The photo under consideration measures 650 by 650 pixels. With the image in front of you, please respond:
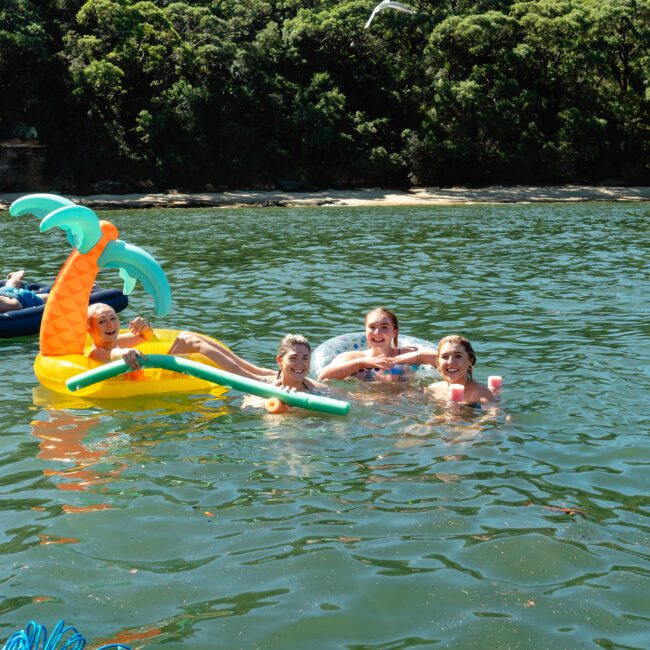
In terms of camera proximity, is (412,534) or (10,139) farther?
(10,139)


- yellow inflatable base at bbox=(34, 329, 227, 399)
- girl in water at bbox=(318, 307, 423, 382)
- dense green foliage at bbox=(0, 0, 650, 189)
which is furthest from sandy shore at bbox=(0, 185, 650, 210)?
girl in water at bbox=(318, 307, 423, 382)

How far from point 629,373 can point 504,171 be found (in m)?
37.5

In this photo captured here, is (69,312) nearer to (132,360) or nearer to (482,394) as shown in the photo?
(132,360)

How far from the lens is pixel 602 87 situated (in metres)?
45.1

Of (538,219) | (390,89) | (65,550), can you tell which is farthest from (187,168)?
(65,550)

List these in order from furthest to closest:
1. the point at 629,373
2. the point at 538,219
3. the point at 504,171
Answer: the point at 504,171 < the point at 538,219 < the point at 629,373

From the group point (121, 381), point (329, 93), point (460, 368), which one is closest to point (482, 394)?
point (460, 368)

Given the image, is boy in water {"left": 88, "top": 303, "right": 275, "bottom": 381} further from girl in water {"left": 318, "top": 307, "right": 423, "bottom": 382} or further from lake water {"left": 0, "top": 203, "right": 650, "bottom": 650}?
girl in water {"left": 318, "top": 307, "right": 423, "bottom": 382}

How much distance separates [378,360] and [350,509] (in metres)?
2.84

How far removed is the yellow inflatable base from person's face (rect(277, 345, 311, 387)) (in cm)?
94

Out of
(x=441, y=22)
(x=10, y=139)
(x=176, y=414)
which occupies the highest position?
(x=441, y=22)

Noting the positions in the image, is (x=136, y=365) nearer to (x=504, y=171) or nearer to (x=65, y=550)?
(x=65, y=550)

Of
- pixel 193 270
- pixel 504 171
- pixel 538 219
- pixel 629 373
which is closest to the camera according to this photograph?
pixel 629 373

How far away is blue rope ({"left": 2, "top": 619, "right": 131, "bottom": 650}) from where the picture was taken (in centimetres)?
315
